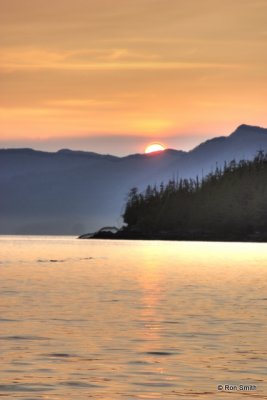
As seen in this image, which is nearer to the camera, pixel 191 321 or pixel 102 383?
pixel 102 383

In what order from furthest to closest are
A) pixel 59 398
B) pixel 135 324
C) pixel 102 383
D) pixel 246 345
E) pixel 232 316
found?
pixel 232 316
pixel 135 324
pixel 246 345
pixel 102 383
pixel 59 398

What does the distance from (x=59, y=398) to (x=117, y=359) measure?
736 centimetres

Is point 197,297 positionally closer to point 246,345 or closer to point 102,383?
point 246,345

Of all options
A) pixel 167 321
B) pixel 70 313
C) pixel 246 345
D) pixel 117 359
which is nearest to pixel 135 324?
pixel 167 321

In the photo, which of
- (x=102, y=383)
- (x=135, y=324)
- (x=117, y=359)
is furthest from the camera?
(x=135, y=324)

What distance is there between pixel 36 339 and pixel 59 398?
12.5m

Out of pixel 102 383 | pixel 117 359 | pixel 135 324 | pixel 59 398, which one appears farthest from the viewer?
pixel 135 324

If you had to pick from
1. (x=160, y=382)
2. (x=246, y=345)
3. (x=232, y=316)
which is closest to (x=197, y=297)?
(x=232, y=316)

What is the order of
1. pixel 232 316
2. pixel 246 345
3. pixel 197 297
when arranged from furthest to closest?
pixel 197 297 < pixel 232 316 < pixel 246 345

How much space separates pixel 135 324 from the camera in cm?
4706

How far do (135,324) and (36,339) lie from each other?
319 inches

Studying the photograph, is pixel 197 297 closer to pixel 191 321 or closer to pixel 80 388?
pixel 191 321

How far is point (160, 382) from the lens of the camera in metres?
30.3

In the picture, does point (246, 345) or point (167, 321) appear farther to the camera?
point (167, 321)
